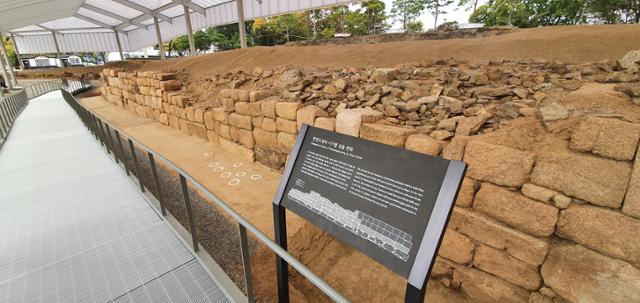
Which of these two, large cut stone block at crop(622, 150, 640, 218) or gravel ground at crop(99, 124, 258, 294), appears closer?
large cut stone block at crop(622, 150, 640, 218)

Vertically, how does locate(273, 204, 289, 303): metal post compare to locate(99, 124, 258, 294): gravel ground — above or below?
above

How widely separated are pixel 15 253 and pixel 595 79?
22.0 ft

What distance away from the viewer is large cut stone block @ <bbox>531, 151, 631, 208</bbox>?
2158mm

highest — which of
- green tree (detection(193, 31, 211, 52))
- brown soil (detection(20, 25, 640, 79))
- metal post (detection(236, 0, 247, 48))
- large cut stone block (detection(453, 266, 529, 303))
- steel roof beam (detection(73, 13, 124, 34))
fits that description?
steel roof beam (detection(73, 13, 124, 34))

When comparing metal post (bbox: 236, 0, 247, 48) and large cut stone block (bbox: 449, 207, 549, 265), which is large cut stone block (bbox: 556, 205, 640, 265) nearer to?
large cut stone block (bbox: 449, 207, 549, 265)

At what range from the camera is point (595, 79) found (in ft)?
11.8

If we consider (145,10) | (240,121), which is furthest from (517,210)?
(145,10)

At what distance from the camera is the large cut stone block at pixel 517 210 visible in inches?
98.1

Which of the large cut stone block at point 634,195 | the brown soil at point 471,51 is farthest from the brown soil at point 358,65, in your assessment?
the large cut stone block at point 634,195

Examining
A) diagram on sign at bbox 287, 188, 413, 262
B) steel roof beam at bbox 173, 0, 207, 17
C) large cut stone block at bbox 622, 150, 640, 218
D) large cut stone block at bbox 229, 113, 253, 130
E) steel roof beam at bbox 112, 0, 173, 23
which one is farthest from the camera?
steel roof beam at bbox 173, 0, 207, 17

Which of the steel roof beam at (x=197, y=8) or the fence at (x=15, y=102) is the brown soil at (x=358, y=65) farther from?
the steel roof beam at (x=197, y=8)

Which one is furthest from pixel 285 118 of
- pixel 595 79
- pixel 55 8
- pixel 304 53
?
pixel 55 8

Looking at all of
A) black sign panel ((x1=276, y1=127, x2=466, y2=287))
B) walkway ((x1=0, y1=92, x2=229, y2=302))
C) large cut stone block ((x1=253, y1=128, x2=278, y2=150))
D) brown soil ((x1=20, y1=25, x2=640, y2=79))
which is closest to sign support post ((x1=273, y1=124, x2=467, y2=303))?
black sign panel ((x1=276, y1=127, x2=466, y2=287))

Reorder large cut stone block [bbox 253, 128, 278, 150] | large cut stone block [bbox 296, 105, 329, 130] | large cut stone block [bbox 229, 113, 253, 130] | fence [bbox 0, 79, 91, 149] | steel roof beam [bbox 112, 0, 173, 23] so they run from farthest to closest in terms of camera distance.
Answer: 1. steel roof beam [bbox 112, 0, 173, 23]
2. fence [bbox 0, 79, 91, 149]
3. large cut stone block [bbox 229, 113, 253, 130]
4. large cut stone block [bbox 253, 128, 278, 150]
5. large cut stone block [bbox 296, 105, 329, 130]
